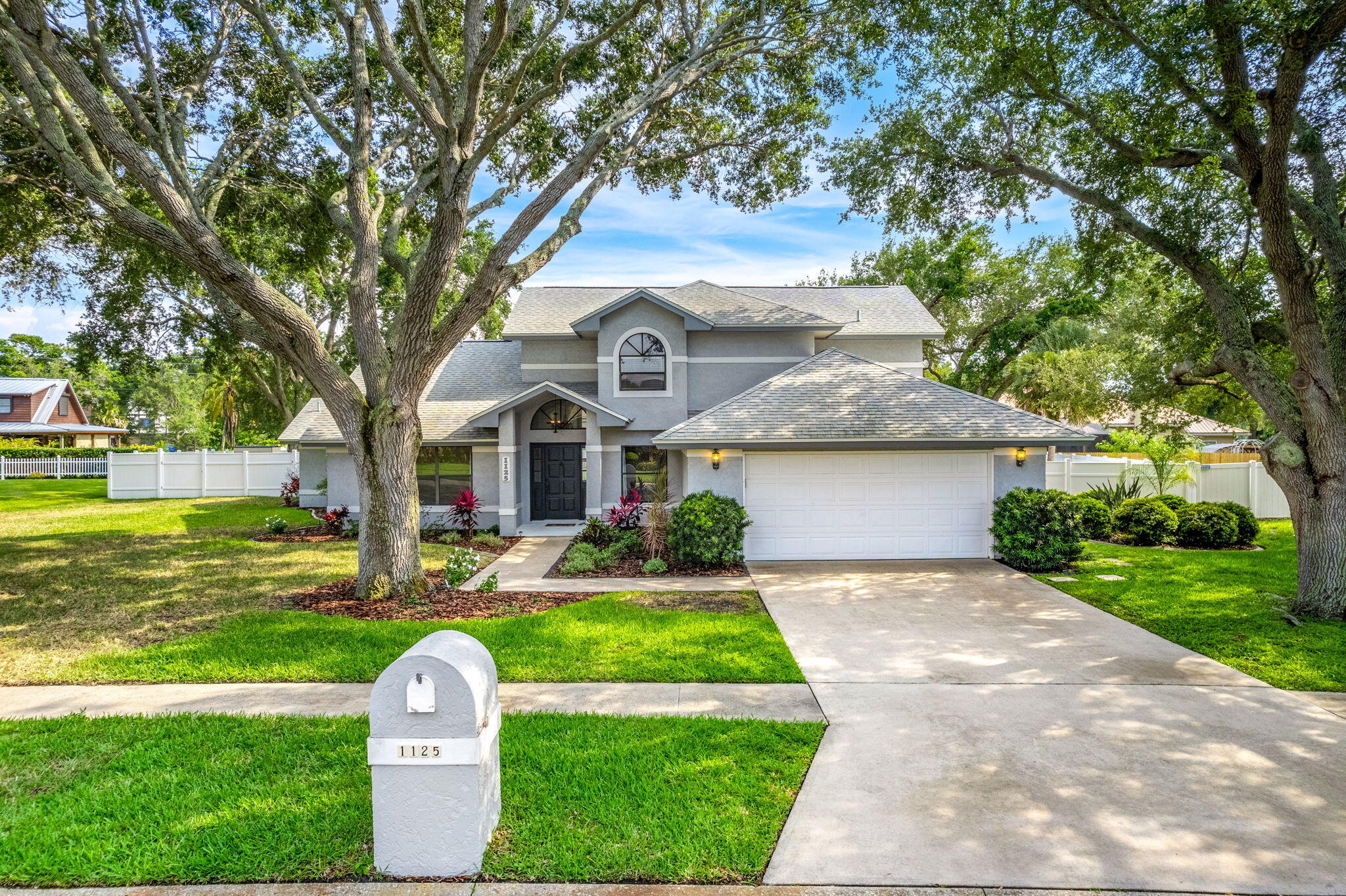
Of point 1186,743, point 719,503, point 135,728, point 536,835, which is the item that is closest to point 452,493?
point 719,503

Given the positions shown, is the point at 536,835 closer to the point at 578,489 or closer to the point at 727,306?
the point at 578,489

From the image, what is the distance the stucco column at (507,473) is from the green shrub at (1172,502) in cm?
1514

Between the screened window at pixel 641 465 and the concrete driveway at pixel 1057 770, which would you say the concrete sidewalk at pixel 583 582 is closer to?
the concrete driveway at pixel 1057 770

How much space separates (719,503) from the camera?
459 inches

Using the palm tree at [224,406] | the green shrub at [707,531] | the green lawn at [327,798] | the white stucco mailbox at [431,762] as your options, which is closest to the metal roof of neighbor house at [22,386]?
the palm tree at [224,406]

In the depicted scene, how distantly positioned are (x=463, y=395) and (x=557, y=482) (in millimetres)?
3888

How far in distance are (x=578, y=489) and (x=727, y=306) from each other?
6.40 m

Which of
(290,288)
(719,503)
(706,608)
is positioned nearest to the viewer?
(706,608)

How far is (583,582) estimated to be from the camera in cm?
1064

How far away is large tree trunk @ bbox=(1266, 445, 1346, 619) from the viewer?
26.7 ft

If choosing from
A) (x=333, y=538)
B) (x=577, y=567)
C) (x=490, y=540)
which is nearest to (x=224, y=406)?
(x=333, y=538)

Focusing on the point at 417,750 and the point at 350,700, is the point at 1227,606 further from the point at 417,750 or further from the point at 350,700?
the point at 350,700

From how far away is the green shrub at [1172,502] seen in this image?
14.6 meters

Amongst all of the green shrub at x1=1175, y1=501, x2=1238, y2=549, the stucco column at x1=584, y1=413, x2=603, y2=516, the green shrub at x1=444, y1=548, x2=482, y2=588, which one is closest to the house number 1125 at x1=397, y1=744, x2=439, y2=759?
the green shrub at x1=444, y1=548, x2=482, y2=588
